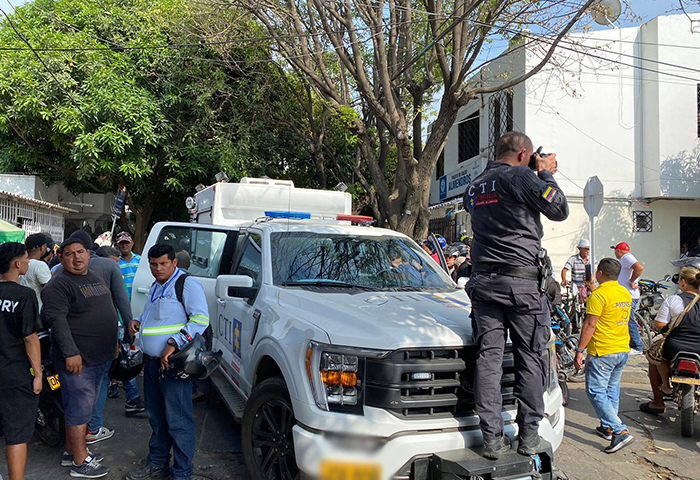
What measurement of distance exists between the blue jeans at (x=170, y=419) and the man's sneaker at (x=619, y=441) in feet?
11.7

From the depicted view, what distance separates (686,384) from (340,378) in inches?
151

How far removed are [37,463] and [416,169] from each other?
715 cm

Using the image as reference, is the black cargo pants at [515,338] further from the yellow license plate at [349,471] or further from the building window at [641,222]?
the building window at [641,222]

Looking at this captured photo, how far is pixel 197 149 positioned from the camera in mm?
13898

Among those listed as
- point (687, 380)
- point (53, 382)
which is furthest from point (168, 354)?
point (687, 380)

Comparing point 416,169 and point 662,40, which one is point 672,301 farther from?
point 662,40

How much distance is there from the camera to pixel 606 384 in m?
4.70

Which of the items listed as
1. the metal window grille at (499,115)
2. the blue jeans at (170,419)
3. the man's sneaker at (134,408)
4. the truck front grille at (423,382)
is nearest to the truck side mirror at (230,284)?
the blue jeans at (170,419)

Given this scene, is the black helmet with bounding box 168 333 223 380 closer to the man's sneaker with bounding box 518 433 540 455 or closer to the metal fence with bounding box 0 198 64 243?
the man's sneaker with bounding box 518 433 540 455

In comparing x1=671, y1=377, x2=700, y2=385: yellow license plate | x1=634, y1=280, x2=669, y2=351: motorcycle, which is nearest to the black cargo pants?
x1=671, y1=377, x2=700, y2=385: yellow license plate

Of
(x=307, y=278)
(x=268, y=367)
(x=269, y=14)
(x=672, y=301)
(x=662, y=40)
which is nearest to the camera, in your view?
(x=268, y=367)

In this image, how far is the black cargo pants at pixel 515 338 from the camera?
9.41 feet

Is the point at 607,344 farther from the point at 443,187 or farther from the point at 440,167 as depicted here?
the point at 440,167

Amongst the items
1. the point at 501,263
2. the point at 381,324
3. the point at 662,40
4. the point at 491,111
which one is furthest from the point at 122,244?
the point at 662,40
